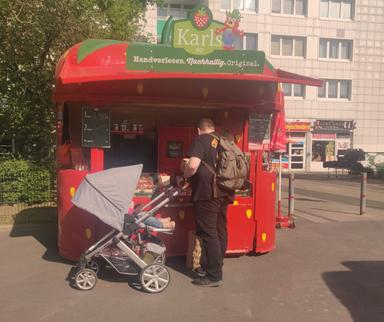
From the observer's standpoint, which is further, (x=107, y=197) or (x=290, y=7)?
(x=290, y=7)

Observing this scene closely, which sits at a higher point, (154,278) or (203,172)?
(203,172)

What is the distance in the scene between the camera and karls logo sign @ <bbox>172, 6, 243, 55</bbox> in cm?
521

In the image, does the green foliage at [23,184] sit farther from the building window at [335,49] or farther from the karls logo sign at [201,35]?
the building window at [335,49]

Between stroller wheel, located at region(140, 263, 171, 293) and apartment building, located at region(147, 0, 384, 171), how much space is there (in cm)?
2808

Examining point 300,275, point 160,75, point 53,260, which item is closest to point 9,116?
point 53,260

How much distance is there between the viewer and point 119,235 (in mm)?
4953

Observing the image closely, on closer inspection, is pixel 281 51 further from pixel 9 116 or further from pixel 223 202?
pixel 223 202

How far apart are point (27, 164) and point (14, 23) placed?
297 cm

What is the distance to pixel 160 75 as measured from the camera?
16.8ft

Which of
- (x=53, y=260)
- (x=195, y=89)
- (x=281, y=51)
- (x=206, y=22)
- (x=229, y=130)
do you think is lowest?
(x=53, y=260)

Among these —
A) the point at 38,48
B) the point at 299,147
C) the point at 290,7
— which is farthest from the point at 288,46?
the point at 38,48

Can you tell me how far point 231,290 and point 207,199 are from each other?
100 cm

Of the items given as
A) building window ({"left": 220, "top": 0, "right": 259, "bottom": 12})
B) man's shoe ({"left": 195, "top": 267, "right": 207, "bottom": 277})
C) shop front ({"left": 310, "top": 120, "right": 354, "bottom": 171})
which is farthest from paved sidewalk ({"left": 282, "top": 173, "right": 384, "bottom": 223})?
building window ({"left": 220, "top": 0, "right": 259, "bottom": 12})

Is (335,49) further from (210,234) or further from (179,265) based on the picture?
(210,234)
